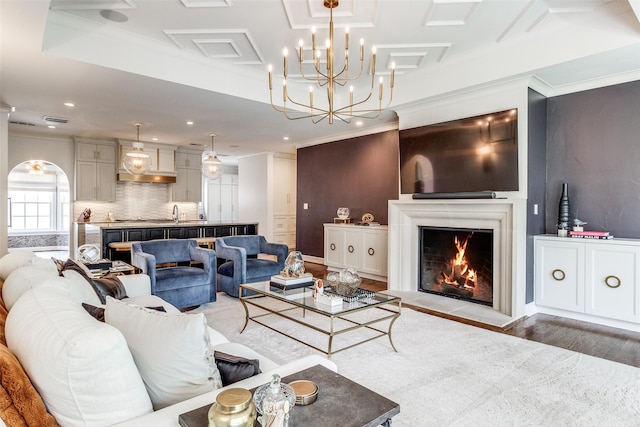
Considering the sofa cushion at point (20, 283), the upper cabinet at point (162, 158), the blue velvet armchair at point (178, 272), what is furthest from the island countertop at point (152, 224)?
the sofa cushion at point (20, 283)

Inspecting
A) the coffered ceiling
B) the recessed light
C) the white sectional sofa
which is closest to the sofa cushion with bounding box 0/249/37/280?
the white sectional sofa

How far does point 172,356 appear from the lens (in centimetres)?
115

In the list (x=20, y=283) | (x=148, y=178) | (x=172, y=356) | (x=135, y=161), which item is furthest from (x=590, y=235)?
(x=148, y=178)

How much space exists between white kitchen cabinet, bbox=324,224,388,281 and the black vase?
7.70 ft

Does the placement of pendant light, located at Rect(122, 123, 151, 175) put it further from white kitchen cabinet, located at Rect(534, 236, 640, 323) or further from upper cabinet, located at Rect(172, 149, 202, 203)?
white kitchen cabinet, located at Rect(534, 236, 640, 323)

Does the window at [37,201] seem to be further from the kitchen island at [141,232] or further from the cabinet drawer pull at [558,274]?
the cabinet drawer pull at [558,274]

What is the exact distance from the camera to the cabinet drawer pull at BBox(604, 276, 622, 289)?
3.52 metres

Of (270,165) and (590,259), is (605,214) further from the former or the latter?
(270,165)

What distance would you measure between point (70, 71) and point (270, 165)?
5460mm

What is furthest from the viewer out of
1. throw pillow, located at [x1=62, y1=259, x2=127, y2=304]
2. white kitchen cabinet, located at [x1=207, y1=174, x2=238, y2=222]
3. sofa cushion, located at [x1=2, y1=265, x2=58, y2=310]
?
white kitchen cabinet, located at [x1=207, y1=174, x2=238, y2=222]

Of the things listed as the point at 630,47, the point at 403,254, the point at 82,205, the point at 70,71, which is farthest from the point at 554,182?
the point at 82,205

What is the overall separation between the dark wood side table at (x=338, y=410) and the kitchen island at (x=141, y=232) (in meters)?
4.66

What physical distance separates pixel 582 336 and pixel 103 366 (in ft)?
12.7

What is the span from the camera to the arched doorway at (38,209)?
9625 millimetres
